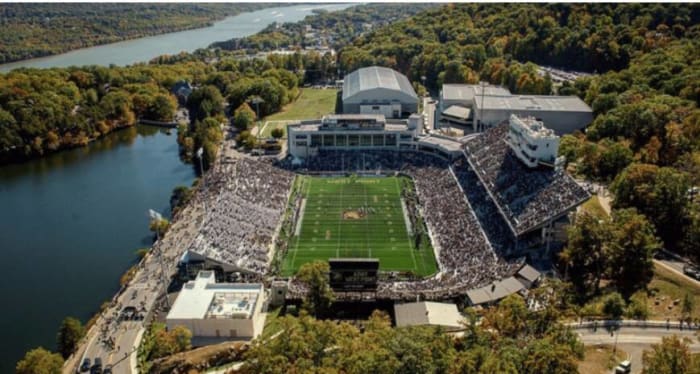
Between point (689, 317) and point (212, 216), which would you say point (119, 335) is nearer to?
point (212, 216)

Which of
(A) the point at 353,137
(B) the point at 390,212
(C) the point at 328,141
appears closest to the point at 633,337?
(B) the point at 390,212

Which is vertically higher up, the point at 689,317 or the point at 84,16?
the point at 84,16

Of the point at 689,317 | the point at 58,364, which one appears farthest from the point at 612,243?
the point at 58,364

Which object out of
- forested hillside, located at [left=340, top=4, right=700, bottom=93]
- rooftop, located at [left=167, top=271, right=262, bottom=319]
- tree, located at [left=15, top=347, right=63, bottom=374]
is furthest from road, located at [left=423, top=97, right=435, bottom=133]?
tree, located at [left=15, top=347, right=63, bottom=374]

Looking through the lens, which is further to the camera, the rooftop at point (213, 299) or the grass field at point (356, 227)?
the grass field at point (356, 227)

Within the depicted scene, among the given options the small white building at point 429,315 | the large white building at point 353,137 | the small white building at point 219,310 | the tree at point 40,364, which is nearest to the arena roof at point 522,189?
the small white building at point 429,315

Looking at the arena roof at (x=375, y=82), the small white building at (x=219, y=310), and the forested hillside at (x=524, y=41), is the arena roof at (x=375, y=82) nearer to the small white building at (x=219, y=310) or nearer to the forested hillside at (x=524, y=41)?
the forested hillside at (x=524, y=41)
